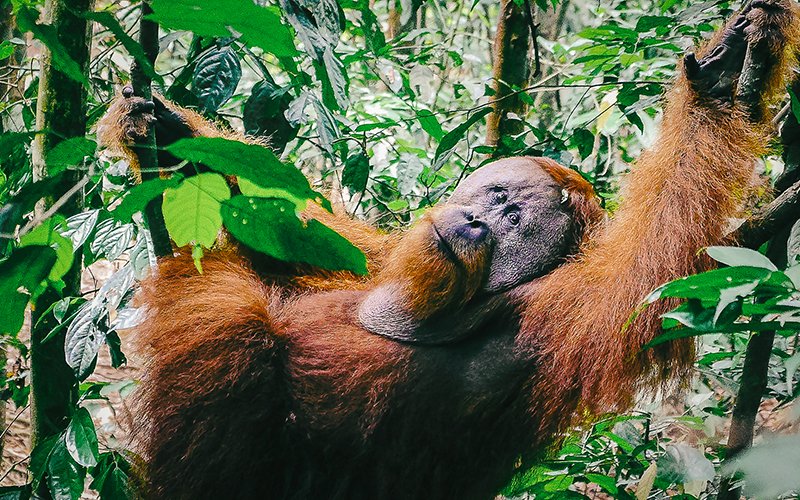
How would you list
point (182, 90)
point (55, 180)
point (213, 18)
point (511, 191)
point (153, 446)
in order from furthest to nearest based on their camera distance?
point (182, 90)
point (511, 191)
point (153, 446)
point (55, 180)
point (213, 18)

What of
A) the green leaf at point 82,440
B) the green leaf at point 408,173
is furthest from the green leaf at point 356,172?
the green leaf at point 82,440

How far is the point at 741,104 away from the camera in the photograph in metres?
2.46

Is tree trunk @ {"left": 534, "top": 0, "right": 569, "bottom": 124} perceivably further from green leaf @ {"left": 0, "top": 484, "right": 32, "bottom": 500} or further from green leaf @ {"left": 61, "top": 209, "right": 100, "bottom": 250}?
green leaf @ {"left": 0, "top": 484, "right": 32, "bottom": 500}

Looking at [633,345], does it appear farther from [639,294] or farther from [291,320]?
[291,320]

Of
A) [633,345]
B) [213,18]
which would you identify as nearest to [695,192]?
[633,345]

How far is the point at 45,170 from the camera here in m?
2.72

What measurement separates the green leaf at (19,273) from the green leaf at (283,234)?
343 millimetres

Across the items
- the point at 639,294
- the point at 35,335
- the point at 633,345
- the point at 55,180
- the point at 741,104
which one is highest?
the point at 741,104

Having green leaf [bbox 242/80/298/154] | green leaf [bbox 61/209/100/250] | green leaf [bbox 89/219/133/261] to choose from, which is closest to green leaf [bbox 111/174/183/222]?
green leaf [bbox 61/209/100/250]

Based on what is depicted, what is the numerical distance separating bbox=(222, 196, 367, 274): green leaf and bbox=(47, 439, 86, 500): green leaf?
5.72 feet

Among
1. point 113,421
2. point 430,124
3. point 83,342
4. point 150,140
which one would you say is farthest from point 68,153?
point 113,421

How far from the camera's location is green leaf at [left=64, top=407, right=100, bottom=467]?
2561 millimetres

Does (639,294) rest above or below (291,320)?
above

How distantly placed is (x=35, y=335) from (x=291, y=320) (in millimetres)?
954
